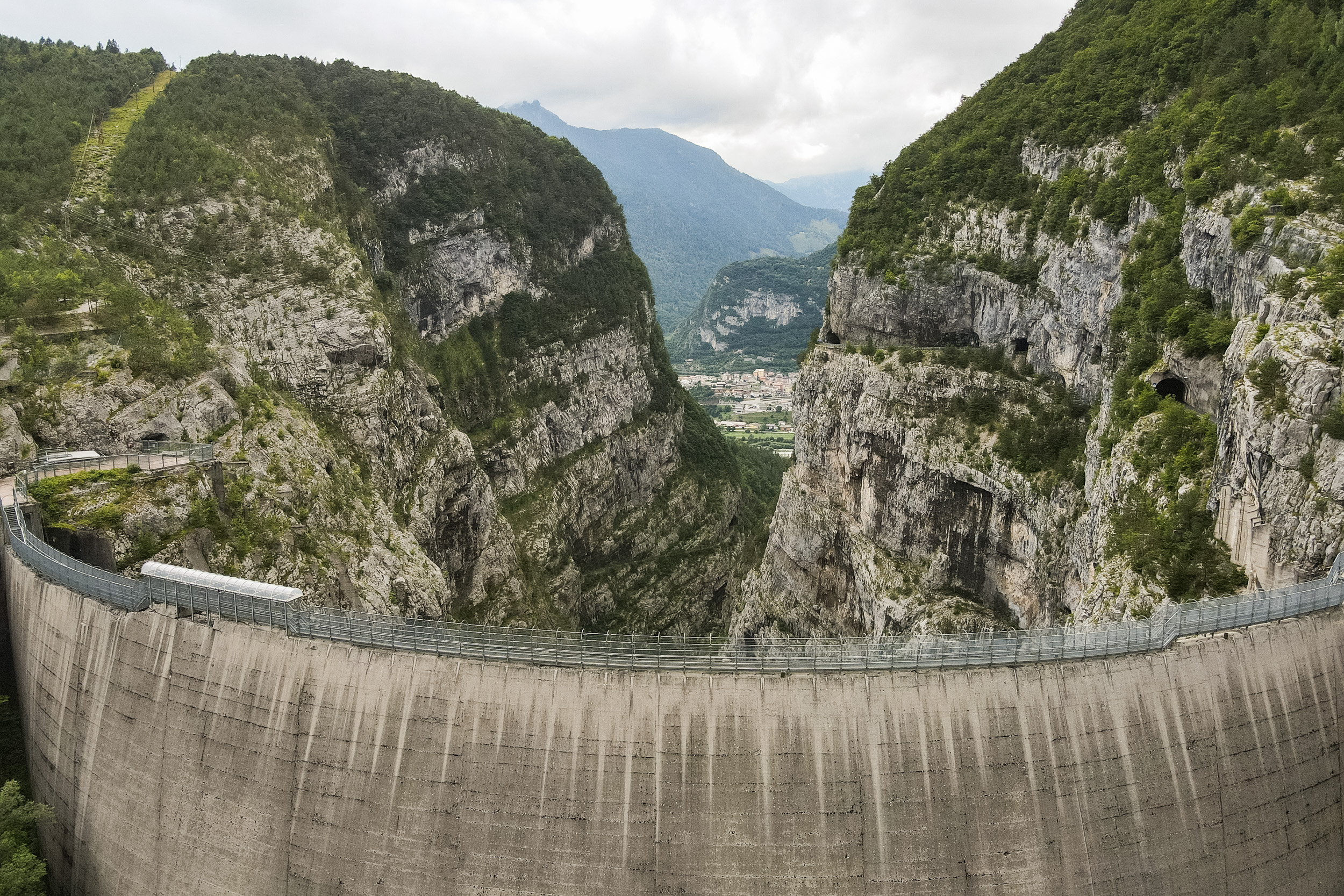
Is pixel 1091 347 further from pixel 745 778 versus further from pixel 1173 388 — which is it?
pixel 745 778

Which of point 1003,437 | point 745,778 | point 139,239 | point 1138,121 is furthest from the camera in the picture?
point 139,239

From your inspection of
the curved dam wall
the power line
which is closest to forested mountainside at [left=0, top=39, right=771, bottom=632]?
the power line

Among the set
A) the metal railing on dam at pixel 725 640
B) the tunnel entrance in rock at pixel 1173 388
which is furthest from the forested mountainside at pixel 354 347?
the tunnel entrance in rock at pixel 1173 388

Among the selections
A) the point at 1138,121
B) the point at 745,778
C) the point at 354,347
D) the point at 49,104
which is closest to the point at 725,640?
the point at 745,778

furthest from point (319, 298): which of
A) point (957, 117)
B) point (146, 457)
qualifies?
point (957, 117)

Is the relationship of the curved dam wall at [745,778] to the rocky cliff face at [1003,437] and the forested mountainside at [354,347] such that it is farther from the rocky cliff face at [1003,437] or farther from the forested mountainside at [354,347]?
the forested mountainside at [354,347]

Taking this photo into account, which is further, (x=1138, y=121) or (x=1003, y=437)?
(x=1003, y=437)

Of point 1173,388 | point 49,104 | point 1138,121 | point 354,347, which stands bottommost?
point 354,347
